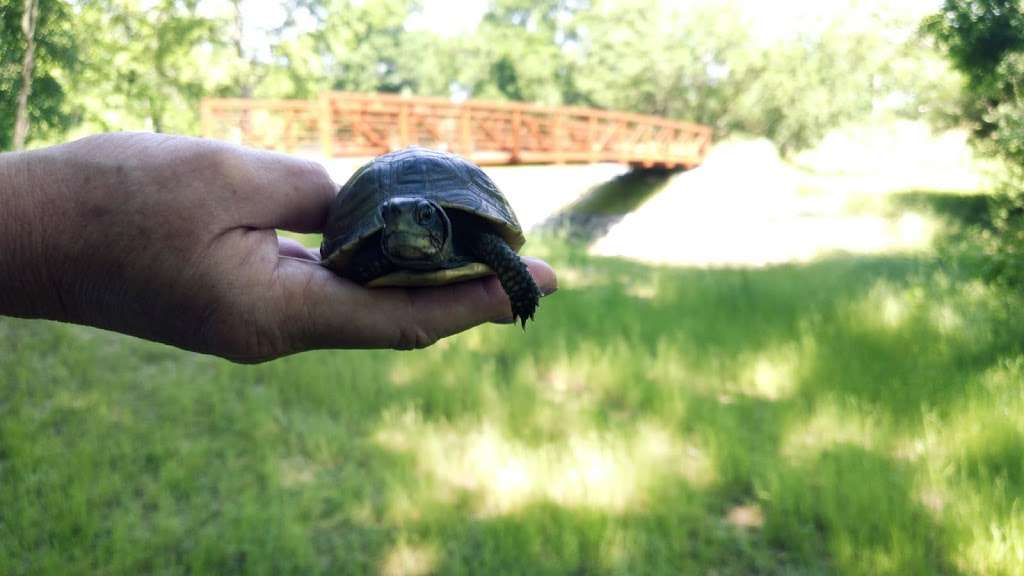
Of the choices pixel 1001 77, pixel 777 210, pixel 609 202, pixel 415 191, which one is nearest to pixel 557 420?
pixel 415 191

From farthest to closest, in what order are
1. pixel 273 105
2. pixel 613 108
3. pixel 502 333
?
pixel 613 108
pixel 273 105
pixel 502 333

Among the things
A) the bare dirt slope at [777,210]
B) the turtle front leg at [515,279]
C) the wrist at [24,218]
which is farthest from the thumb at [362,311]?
the bare dirt slope at [777,210]

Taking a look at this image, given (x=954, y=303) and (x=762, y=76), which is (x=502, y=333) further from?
(x=762, y=76)

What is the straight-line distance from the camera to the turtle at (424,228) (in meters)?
2.28

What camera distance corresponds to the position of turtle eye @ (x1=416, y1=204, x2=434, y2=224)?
7.59ft

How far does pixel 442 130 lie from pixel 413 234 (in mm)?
14461

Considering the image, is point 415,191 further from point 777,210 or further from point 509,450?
point 777,210

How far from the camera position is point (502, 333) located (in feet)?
23.8

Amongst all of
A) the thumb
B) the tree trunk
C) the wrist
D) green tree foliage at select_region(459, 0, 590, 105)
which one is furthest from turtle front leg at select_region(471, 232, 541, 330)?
green tree foliage at select_region(459, 0, 590, 105)

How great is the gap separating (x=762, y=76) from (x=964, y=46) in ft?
79.4

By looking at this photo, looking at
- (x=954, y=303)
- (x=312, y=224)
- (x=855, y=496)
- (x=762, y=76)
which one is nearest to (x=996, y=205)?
(x=954, y=303)

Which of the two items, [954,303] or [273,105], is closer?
[954,303]

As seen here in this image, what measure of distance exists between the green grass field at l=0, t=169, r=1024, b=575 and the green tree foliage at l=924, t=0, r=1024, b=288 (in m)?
0.56

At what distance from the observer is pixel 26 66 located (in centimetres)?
363
